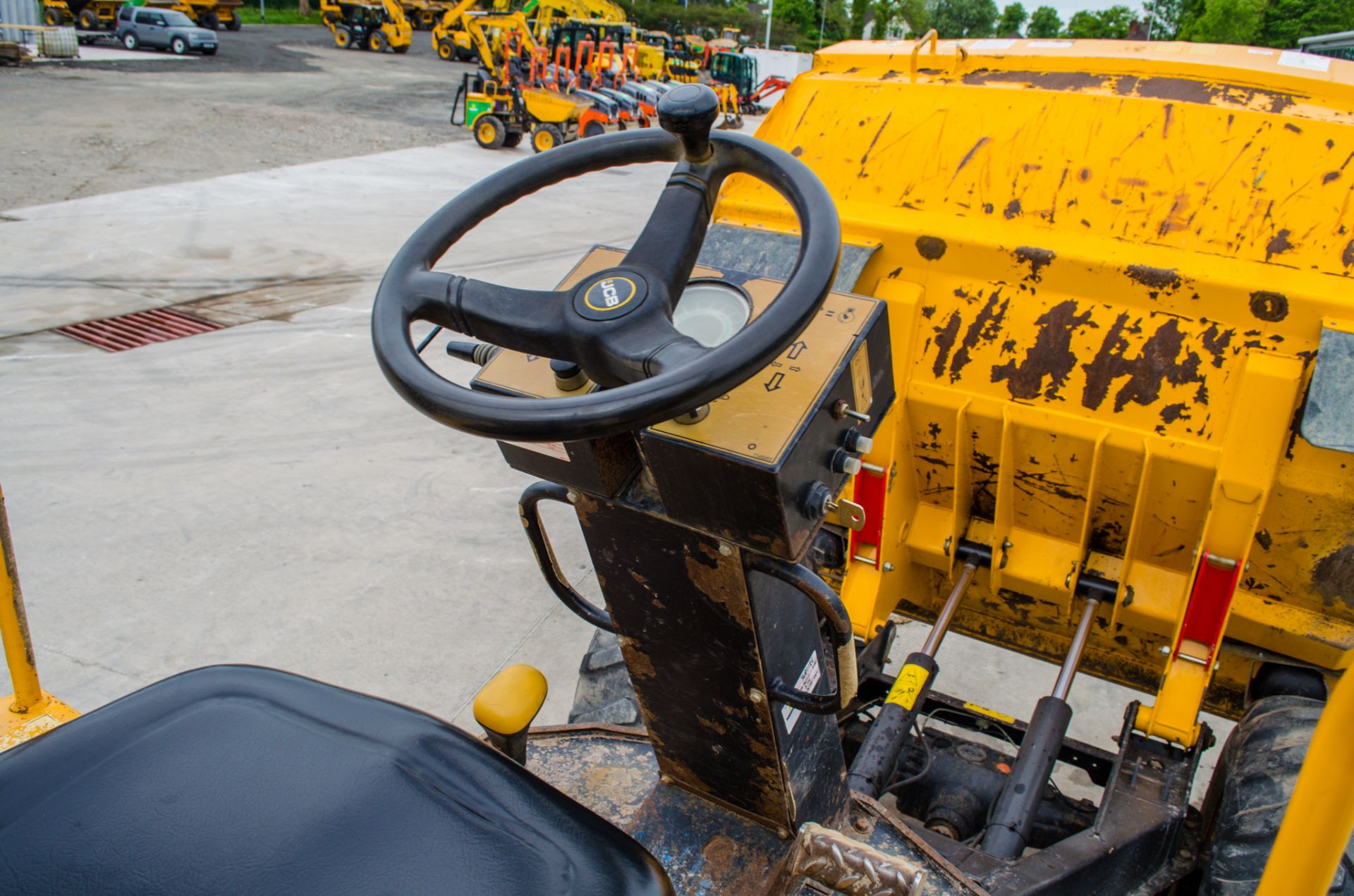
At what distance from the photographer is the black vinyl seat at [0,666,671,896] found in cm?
129

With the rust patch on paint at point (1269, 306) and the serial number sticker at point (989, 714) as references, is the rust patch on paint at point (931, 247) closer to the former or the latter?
the rust patch on paint at point (1269, 306)

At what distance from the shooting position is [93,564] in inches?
146

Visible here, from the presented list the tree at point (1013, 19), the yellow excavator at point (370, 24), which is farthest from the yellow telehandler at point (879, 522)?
the tree at point (1013, 19)

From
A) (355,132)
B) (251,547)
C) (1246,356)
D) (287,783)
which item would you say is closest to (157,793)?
(287,783)

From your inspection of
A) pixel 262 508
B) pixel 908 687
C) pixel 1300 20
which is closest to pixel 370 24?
pixel 1300 20

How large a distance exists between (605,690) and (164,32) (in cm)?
2565

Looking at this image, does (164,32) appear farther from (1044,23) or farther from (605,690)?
(1044,23)

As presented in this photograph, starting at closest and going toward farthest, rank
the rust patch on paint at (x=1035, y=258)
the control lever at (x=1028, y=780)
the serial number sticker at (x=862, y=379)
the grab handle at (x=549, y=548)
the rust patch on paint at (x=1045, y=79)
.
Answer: the serial number sticker at (x=862, y=379)
the grab handle at (x=549, y=548)
the control lever at (x=1028, y=780)
the rust patch on paint at (x=1035, y=258)
the rust patch on paint at (x=1045, y=79)

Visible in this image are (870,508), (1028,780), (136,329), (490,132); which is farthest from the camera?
(490,132)

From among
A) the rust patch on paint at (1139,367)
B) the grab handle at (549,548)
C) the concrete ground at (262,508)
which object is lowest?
the concrete ground at (262,508)

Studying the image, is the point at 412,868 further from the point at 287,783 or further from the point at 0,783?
the point at 0,783

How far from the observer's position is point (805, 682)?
5.60 ft

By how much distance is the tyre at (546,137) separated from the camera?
14242 mm

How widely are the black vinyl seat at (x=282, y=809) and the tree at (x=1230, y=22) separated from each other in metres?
29.3
